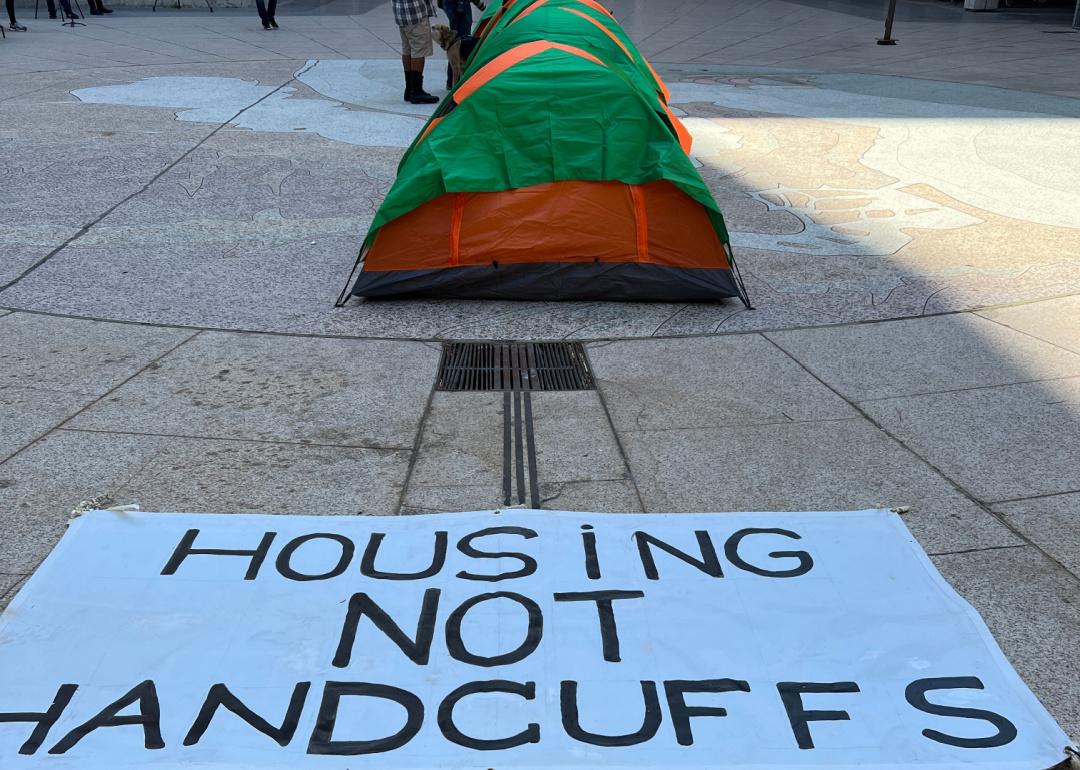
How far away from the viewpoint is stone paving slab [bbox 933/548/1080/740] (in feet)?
9.00

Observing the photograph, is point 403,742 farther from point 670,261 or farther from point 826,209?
point 826,209

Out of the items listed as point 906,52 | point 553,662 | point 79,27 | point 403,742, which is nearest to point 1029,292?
point 553,662

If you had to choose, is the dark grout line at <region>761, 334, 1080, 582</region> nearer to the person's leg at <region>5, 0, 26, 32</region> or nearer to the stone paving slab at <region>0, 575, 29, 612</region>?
the stone paving slab at <region>0, 575, 29, 612</region>

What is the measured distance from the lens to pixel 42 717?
2.58 meters

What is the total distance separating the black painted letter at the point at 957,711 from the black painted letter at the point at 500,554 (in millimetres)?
1190

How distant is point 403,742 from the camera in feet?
8.34

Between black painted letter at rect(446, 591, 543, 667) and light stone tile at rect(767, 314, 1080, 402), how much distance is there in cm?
221

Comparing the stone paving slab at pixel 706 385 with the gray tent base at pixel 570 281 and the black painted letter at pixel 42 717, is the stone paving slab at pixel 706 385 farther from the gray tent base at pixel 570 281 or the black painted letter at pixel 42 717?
the black painted letter at pixel 42 717

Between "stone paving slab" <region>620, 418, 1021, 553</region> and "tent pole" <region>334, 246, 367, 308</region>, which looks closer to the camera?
"stone paving slab" <region>620, 418, 1021, 553</region>

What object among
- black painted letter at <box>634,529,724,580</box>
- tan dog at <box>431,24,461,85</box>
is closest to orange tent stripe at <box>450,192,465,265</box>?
black painted letter at <box>634,529,724,580</box>

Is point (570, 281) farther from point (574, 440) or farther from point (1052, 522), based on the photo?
point (1052, 522)

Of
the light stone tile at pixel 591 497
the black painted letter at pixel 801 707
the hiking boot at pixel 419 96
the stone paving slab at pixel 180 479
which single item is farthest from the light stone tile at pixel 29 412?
the hiking boot at pixel 419 96

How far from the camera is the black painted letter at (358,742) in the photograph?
2.52 meters

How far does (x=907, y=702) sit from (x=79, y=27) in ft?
65.2
